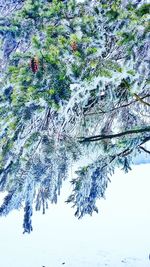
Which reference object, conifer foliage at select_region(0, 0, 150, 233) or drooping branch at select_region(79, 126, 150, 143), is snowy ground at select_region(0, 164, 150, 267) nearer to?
conifer foliage at select_region(0, 0, 150, 233)

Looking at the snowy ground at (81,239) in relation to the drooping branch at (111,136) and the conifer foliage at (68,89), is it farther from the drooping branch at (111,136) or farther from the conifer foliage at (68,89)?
the drooping branch at (111,136)

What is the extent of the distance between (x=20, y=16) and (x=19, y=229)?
20.5 feet

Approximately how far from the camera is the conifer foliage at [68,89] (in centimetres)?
343

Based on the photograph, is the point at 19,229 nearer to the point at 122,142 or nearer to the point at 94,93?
the point at 122,142

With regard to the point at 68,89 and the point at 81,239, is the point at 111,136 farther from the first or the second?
the point at 81,239

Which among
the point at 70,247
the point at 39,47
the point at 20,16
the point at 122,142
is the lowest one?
the point at 70,247

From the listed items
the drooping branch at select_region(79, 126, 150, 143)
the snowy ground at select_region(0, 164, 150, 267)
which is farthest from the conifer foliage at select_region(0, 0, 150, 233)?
the snowy ground at select_region(0, 164, 150, 267)

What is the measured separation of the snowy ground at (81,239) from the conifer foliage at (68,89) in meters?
2.04

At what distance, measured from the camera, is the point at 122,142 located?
4.25 metres

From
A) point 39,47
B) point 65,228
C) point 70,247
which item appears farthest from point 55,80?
point 65,228

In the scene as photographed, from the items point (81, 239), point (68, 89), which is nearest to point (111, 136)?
point (68, 89)

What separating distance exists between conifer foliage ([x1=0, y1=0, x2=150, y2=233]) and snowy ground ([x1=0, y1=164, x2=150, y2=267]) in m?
2.04

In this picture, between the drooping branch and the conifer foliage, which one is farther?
the drooping branch

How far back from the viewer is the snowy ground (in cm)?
664
